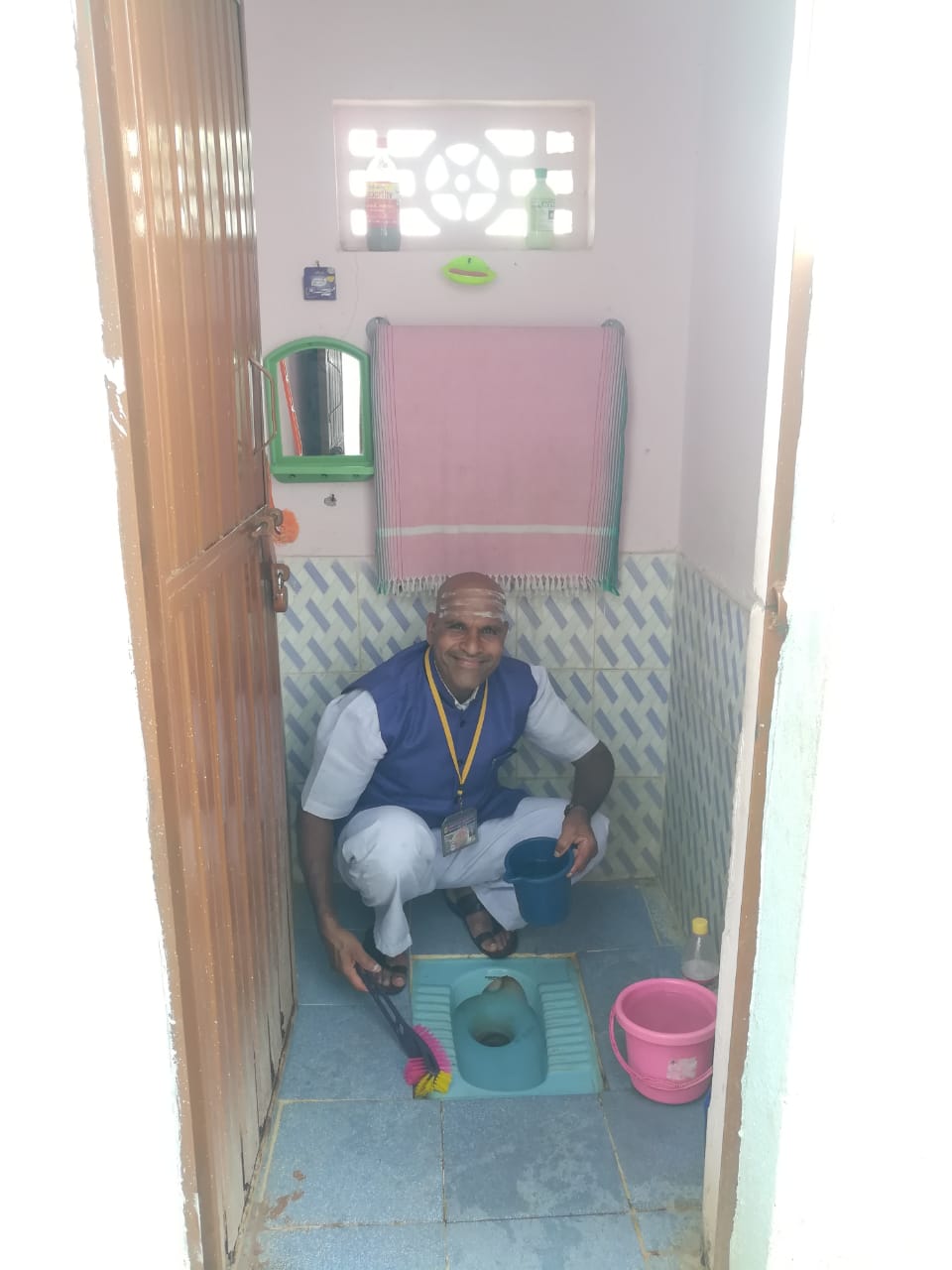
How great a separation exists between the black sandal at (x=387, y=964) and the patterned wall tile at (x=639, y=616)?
40.2 inches

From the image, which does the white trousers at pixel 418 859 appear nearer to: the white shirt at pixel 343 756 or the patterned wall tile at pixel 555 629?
the white shirt at pixel 343 756

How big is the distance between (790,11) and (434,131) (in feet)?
3.19

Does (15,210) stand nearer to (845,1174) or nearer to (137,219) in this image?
(137,219)

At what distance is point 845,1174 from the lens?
1.19 m

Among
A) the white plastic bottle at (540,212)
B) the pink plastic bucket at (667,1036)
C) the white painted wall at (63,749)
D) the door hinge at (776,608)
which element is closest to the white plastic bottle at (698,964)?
the pink plastic bucket at (667,1036)

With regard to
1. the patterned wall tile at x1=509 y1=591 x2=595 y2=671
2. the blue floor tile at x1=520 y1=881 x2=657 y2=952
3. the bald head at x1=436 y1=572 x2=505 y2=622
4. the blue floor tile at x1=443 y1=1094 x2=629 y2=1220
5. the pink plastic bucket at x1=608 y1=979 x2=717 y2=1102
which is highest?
the bald head at x1=436 y1=572 x2=505 y2=622

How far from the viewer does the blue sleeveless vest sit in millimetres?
2566

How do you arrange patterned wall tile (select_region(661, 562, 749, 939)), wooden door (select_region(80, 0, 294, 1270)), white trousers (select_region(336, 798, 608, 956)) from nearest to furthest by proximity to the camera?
wooden door (select_region(80, 0, 294, 1270)) < patterned wall tile (select_region(661, 562, 749, 939)) < white trousers (select_region(336, 798, 608, 956))

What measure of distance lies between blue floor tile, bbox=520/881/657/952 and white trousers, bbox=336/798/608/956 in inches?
3.6

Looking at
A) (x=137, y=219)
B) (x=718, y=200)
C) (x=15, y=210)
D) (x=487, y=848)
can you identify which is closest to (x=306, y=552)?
(x=487, y=848)

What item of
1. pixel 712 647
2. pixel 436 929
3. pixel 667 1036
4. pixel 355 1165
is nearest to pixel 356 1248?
pixel 355 1165

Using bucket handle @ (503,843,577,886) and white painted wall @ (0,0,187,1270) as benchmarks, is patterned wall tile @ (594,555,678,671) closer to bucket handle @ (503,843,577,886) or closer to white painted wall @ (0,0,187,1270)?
bucket handle @ (503,843,577,886)

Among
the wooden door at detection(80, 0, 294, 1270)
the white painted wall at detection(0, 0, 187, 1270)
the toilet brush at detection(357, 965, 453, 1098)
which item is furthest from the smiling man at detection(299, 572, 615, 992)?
the white painted wall at detection(0, 0, 187, 1270)

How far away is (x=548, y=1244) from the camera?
1.72 meters
